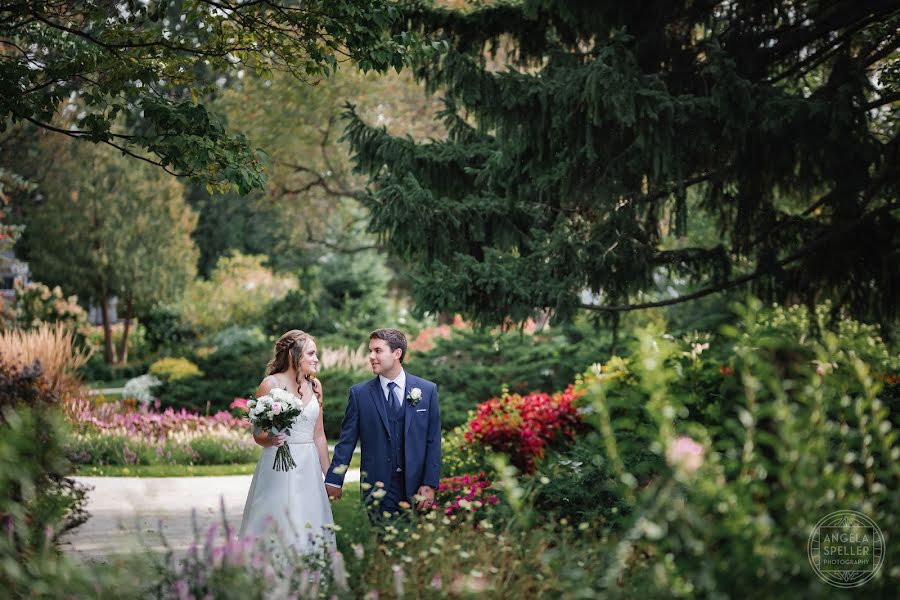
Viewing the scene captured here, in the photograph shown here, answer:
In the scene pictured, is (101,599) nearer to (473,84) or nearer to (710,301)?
(473,84)

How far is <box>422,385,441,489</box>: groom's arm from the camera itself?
5.56m

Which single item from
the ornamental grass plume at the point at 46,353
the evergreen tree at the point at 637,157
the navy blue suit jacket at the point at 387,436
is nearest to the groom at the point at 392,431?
the navy blue suit jacket at the point at 387,436

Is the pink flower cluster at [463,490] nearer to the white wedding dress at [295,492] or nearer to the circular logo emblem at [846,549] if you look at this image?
the white wedding dress at [295,492]

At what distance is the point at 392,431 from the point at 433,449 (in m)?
0.29

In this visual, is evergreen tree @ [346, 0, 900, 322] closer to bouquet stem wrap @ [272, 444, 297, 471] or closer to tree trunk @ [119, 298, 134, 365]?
bouquet stem wrap @ [272, 444, 297, 471]

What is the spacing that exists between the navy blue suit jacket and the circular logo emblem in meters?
2.49

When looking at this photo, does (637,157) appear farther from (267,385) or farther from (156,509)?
(156,509)

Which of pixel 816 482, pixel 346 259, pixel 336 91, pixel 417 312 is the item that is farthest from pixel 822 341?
pixel 346 259

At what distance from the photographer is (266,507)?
5637mm

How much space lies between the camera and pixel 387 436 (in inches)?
219

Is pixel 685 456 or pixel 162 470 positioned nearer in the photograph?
pixel 685 456

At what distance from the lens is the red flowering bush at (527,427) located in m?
8.60

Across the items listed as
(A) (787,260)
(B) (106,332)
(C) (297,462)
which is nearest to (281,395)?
(C) (297,462)

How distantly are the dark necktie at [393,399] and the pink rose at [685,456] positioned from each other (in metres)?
2.85
